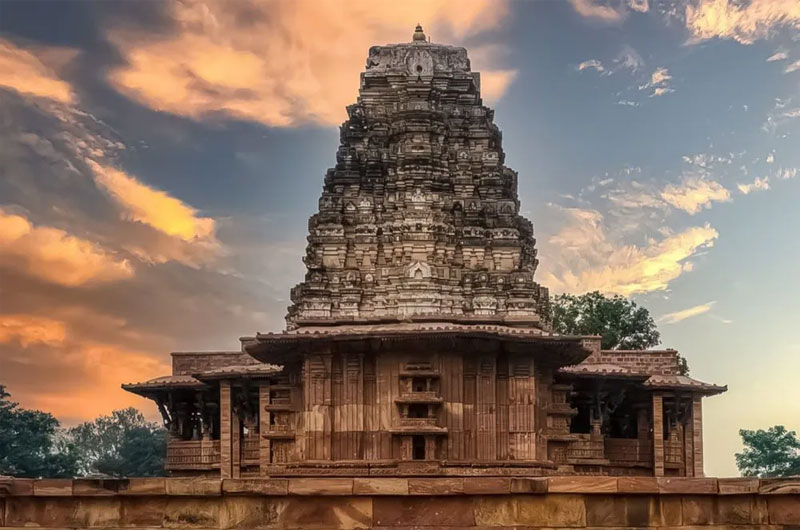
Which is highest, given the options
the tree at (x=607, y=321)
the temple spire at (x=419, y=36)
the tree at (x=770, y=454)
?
the temple spire at (x=419, y=36)

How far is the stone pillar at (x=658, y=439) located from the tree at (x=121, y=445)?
2738 centimetres

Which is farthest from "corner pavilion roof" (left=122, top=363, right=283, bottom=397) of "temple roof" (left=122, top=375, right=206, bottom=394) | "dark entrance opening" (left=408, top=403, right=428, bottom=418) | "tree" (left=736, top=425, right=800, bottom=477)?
"tree" (left=736, top=425, right=800, bottom=477)

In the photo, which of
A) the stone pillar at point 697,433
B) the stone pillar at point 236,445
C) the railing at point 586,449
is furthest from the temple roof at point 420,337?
the stone pillar at point 697,433

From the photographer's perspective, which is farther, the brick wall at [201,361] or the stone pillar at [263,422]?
the brick wall at [201,361]

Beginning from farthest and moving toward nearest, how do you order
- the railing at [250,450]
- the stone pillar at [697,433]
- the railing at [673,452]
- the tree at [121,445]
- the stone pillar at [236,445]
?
the tree at [121,445] → the stone pillar at [697,433] → the railing at [250,450] → the stone pillar at [236,445] → the railing at [673,452]

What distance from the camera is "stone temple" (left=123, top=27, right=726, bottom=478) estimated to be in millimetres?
22516

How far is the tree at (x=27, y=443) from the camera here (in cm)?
4844

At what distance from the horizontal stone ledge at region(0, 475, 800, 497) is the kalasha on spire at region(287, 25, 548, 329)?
11.7m

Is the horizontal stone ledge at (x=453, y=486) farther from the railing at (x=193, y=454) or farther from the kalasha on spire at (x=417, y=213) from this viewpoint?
the railing at (x=193, y=454)

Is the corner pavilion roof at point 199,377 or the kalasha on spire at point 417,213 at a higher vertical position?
the kalasha on spire at point 417,213

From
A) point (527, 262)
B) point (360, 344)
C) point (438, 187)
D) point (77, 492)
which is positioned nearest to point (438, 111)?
point (438, 187)

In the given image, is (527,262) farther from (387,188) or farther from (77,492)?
(77,492)

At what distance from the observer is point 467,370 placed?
74.9 feet

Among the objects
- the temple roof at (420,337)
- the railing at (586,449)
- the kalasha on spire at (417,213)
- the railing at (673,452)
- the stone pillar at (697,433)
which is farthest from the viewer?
the stone pillar at (697,433)
